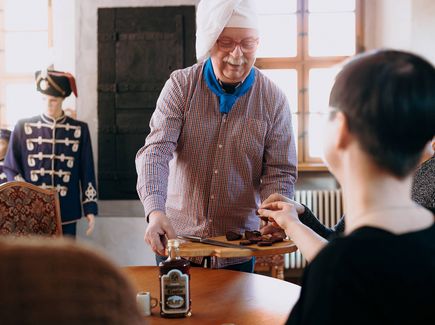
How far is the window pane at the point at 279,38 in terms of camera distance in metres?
5.66

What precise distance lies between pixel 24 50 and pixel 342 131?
535 cm

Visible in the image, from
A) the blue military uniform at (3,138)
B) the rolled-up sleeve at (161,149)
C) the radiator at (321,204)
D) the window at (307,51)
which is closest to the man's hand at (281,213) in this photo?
the rolled-up sleeve at (161,149)

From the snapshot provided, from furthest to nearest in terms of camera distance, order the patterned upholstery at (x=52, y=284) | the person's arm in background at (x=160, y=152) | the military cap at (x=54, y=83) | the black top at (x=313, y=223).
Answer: the military cap at (x=54, y=83)
the person's arm in background at (x=160, y=152)
the black top at (x=313, y=223)
the patterned upholstery at (x=52, y=284)

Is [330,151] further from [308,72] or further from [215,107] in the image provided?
[308,72]

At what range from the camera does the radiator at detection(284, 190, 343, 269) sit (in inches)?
212

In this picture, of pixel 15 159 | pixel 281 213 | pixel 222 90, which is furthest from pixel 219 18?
pixel 15 159

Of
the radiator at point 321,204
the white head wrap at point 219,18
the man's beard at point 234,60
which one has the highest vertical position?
the white head wrap at point 219,18

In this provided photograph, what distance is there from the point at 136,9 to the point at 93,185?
1.49 meters

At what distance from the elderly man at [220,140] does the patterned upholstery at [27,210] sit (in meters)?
0.96

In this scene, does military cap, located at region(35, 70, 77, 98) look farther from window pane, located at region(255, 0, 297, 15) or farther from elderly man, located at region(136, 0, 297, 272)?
elderly man, located at region(136, 0, 297, 272)

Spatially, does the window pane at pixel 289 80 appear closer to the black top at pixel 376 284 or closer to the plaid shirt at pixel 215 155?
the plaid shirt at pixel 215 155

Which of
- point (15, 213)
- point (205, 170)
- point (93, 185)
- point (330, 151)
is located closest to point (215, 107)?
point (205, 170)

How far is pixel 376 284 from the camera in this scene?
2.82 feet

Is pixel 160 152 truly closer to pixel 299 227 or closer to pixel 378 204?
pixel 299 227
